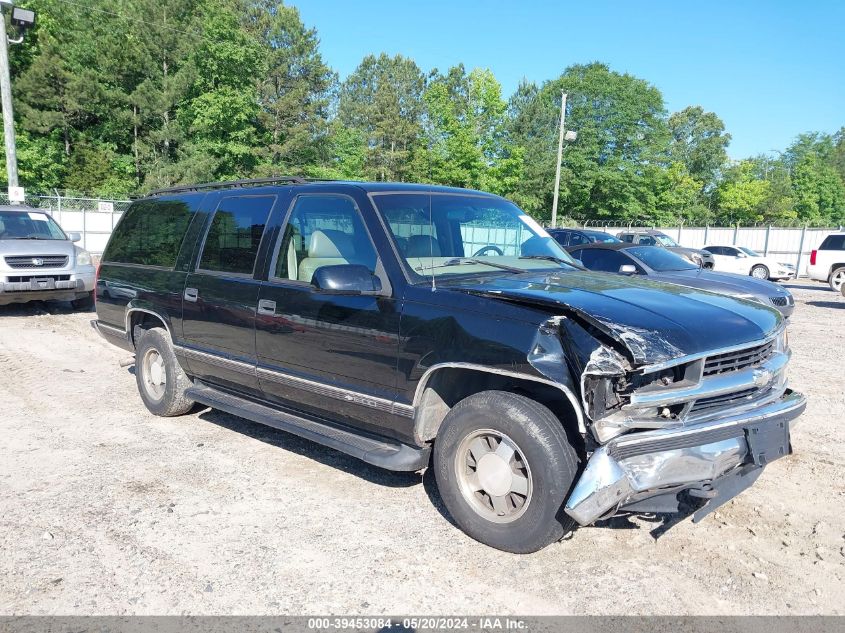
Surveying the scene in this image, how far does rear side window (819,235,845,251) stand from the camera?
61.3ft

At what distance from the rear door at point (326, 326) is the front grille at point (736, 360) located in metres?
1.72

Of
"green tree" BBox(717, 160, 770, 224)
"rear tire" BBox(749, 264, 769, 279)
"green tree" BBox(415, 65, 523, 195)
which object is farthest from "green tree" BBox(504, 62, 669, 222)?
"rear tire" BBox(749, 264, 769, 279)

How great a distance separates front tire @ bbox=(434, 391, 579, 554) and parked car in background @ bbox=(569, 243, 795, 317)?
680 centimetres

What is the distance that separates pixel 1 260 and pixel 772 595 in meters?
11.8

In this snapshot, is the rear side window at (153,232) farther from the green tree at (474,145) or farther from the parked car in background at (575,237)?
the green tree at (474,145)

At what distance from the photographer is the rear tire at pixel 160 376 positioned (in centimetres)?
566

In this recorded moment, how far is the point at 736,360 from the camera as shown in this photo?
3.36 metres

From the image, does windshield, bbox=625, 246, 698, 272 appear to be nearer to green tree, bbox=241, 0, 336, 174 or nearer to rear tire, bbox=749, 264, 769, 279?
rear tire, bbox=749, 264, 769, 279

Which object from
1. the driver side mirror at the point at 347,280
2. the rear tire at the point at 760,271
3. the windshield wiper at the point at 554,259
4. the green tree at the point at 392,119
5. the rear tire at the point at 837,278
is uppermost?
the green tree at the point at 392,119

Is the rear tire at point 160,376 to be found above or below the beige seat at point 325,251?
below

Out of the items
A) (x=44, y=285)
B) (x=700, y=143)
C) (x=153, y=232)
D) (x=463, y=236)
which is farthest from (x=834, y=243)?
(x=700, y=143)

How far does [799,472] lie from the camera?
4617 millimetres

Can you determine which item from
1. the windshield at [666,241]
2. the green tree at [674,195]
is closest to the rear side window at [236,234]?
the windshield at [666,241]

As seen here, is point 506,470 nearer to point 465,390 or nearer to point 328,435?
point 465,390
